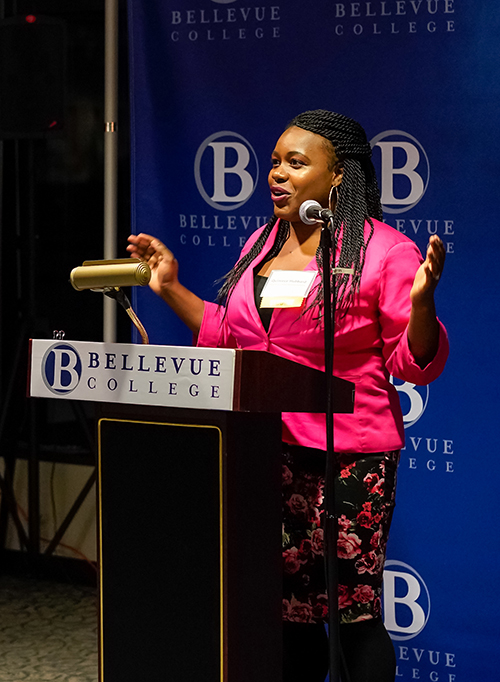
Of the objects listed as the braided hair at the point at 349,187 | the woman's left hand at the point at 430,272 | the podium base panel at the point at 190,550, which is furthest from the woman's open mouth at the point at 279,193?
the podium base panel at the point at 190,550

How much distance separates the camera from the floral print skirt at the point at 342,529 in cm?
211

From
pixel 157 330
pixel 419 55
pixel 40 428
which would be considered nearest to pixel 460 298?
pixel 419 55

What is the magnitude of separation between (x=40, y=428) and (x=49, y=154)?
1121 mm

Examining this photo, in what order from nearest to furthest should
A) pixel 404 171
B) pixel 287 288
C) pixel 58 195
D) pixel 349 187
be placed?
pixel 287 288 → pixel 349 187 → pixel 404 171 → pixel 58 195

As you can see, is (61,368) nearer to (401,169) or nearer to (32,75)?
(401,169)

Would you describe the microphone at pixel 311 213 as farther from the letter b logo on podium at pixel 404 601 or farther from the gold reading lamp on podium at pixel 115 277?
the letter b logo on podium at pixel 404 601

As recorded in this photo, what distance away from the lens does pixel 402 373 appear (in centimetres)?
203

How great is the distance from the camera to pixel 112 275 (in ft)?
5.90

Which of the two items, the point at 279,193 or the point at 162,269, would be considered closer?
the point at 279,193

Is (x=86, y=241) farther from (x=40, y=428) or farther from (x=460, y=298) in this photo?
(x=460, y=298)

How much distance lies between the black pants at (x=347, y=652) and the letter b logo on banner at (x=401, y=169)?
47.5 inches

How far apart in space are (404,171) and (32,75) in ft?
5.64

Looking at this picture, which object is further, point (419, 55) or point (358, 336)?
point (419, 55)

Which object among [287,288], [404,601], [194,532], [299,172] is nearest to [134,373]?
[194,532]
